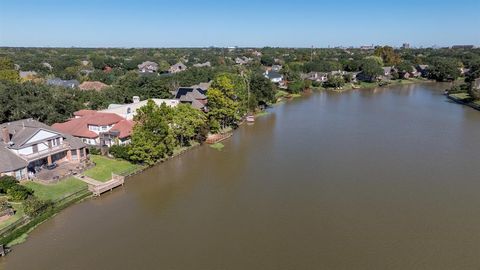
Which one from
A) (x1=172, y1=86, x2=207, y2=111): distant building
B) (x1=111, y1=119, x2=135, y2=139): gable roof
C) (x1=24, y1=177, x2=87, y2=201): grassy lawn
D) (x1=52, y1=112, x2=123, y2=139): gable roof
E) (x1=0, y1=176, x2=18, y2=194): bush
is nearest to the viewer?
(x1=0, y1=176, x2=18, y2=194): bush

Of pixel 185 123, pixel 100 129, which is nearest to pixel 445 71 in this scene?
pixel 185 123

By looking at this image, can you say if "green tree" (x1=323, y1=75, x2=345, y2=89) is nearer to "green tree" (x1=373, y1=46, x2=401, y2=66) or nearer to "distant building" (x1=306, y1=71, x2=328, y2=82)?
"distant building" (x1=306, y1=71, x2=328, y2=82)

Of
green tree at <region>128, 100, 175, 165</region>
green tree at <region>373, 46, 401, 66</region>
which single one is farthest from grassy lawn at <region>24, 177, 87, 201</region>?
green tree at <region>373, 46, 401, 66</region>

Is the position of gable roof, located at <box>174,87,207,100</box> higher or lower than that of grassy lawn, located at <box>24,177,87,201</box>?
higher

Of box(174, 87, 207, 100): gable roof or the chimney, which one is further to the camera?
box(174, 87, 207, 100): gable roof

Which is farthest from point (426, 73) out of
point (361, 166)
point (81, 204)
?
point (81, 204)

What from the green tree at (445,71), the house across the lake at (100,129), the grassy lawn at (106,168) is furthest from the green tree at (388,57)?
the grassy lawn at (106,168)

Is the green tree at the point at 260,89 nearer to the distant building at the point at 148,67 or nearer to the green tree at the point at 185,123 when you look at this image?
the green tree at the point at 185,123
